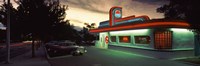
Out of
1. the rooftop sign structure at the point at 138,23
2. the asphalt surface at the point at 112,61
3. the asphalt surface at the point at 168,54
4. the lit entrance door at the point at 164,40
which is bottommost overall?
the asphalt surface at the point at 112,61

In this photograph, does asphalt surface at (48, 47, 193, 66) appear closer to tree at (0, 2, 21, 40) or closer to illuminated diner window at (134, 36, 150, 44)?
illuminated diner window at (134, 36, 150, 44)

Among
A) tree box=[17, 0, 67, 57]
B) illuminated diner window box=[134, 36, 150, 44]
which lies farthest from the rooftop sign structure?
tree box=[17, 0, 67, 57]

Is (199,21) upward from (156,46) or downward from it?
upward

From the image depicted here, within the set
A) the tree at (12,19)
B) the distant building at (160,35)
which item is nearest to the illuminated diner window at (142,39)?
the distant building at (160,35)

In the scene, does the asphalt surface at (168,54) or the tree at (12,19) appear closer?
the asphalt surface at (168,54)

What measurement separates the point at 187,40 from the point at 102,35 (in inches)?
713

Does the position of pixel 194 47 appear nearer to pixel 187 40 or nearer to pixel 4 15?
pixel 187 40

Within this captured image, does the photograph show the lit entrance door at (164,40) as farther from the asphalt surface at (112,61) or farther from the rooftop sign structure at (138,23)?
the asphalt surface at (112,61)

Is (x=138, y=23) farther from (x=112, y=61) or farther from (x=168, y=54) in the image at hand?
(x=112, y=61)

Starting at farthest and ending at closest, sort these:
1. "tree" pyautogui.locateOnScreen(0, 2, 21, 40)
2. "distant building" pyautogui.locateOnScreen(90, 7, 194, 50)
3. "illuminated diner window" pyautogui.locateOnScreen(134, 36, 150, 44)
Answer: "illuminated diner window" pyautogui.locateOnScreen(134, 36, 150, 44) → "tree" pyautogui.locateOnScreen(0, 2, 21, 40) → "distant building" pyautogui.locateOnScreen(90, 7, 194, 50)

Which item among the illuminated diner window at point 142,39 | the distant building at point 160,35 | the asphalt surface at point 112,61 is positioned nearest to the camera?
the asphalt surface at point 112,61

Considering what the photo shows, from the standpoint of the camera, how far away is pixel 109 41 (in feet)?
108

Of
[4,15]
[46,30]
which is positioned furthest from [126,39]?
[4,15]

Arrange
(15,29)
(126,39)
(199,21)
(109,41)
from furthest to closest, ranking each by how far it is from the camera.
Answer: (109,41) → (126,39) → (15,29) → (199,21)
